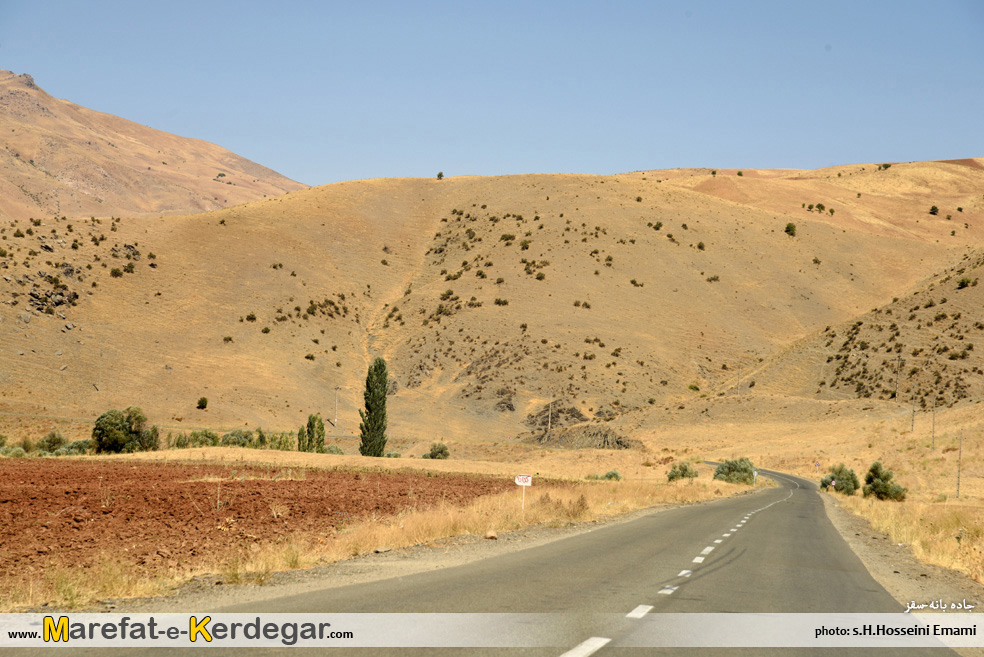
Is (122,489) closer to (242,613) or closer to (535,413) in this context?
(242,613)

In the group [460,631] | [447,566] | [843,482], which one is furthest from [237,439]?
[460,631]

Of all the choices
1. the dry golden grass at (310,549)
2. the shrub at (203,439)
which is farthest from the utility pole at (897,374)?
the shrub at (203,439)

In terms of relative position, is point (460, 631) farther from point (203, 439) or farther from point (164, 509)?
point (203, 439)

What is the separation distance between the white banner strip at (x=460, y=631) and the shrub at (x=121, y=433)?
170 feet

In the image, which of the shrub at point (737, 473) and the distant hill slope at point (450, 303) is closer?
the shrub at point (737, 473)

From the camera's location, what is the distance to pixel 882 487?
47406 millimetres

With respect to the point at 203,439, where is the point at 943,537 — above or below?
above

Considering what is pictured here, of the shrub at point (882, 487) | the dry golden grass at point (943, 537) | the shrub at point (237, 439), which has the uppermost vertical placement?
the dry golden grass at point (943, 537)

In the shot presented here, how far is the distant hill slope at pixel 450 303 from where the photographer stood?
271ft

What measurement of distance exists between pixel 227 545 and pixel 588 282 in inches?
3805

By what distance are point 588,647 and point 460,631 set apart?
4.19 feet

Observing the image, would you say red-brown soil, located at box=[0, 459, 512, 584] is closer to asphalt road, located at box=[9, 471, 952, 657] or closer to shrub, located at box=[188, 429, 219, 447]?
asphalt road, located at box=[9, 471, 952, 657]

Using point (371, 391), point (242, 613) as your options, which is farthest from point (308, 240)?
point (242, 613)

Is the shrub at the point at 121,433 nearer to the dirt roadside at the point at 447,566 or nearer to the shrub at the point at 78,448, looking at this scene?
the shrub at the point at 78,448
